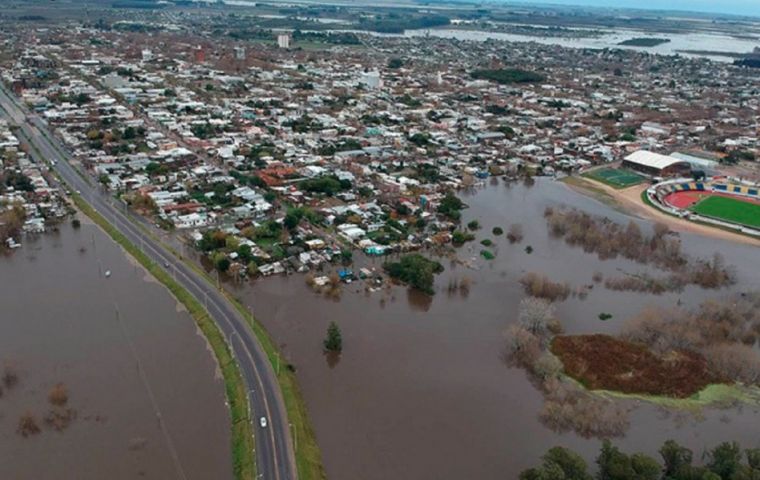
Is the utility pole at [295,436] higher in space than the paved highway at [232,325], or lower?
lower

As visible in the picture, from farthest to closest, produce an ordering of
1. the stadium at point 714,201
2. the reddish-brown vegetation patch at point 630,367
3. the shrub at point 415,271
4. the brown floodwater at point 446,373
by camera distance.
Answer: the stadium at point 714,201, the shrub at point 415,271, the reddish-brown vegetation patch at point 630,367, the brown floodwater at point 446,373

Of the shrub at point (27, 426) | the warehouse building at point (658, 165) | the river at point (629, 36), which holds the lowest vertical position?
the shrub at point (27, 426)

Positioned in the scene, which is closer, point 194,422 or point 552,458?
point 552,458


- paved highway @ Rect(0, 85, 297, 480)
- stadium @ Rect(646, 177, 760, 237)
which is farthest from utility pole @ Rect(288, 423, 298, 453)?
stadium @ Rect(646, 177, 760, 237)

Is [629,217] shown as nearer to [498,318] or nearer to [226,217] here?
[498,318]

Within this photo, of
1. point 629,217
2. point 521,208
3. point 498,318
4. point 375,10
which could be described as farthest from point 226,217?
point 375,10

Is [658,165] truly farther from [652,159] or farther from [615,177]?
[615,177]

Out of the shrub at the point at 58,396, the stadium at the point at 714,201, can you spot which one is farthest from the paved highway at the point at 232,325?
the stadium at the point at 714,201

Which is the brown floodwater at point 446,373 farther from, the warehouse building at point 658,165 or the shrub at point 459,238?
the warehouse building at point 658,165
